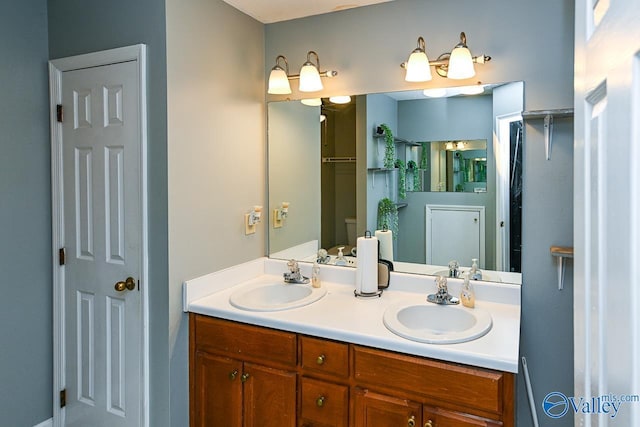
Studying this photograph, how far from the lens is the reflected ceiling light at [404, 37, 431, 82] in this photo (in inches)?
78.0

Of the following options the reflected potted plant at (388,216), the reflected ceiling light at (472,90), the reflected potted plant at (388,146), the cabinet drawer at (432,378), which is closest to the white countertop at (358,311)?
the cabinet drawer at (432,378)

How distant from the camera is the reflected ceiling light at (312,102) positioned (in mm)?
2383

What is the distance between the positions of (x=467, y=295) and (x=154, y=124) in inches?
63.4

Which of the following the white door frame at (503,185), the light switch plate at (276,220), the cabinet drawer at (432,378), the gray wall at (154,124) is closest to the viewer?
the cabinet drawer at (432,378)

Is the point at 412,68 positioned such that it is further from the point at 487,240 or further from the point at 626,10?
the point at 626,10

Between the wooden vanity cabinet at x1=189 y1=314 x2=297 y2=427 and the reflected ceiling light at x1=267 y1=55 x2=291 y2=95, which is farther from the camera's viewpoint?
the reflected ceiling light at x1=267 y1=55 x2=291 y2=95

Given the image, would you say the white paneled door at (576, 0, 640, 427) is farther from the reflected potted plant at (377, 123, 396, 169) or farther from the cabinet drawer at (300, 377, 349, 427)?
the reflected potted plant at (377, 123, 396, 169)

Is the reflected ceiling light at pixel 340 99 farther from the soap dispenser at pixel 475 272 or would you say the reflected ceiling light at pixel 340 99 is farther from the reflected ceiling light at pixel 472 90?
the soap dispenser at pixel 475 272

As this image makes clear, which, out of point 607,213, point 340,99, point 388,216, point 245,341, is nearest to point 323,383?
point 245,341

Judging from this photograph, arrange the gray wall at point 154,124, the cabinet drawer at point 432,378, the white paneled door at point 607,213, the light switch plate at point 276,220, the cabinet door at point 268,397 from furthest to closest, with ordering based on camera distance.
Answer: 1. the light switch plate at point 276,220
2. the gray wall at point 154,124
3. the cabinet door at point 268,397
4. the cabinet drawer at point 432,378
5. the white paneled door at point 607,213

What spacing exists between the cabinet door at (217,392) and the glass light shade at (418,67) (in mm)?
1569

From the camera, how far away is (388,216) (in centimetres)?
226

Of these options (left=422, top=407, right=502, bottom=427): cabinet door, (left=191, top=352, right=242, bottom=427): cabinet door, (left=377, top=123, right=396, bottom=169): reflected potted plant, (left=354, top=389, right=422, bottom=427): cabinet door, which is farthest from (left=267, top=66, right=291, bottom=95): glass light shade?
(left=422, top=407, right=502, bottom=427): cabinet door

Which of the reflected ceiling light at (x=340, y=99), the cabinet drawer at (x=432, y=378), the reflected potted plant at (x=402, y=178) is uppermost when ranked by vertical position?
the reflected ceiling light at (x=340, y=99)
